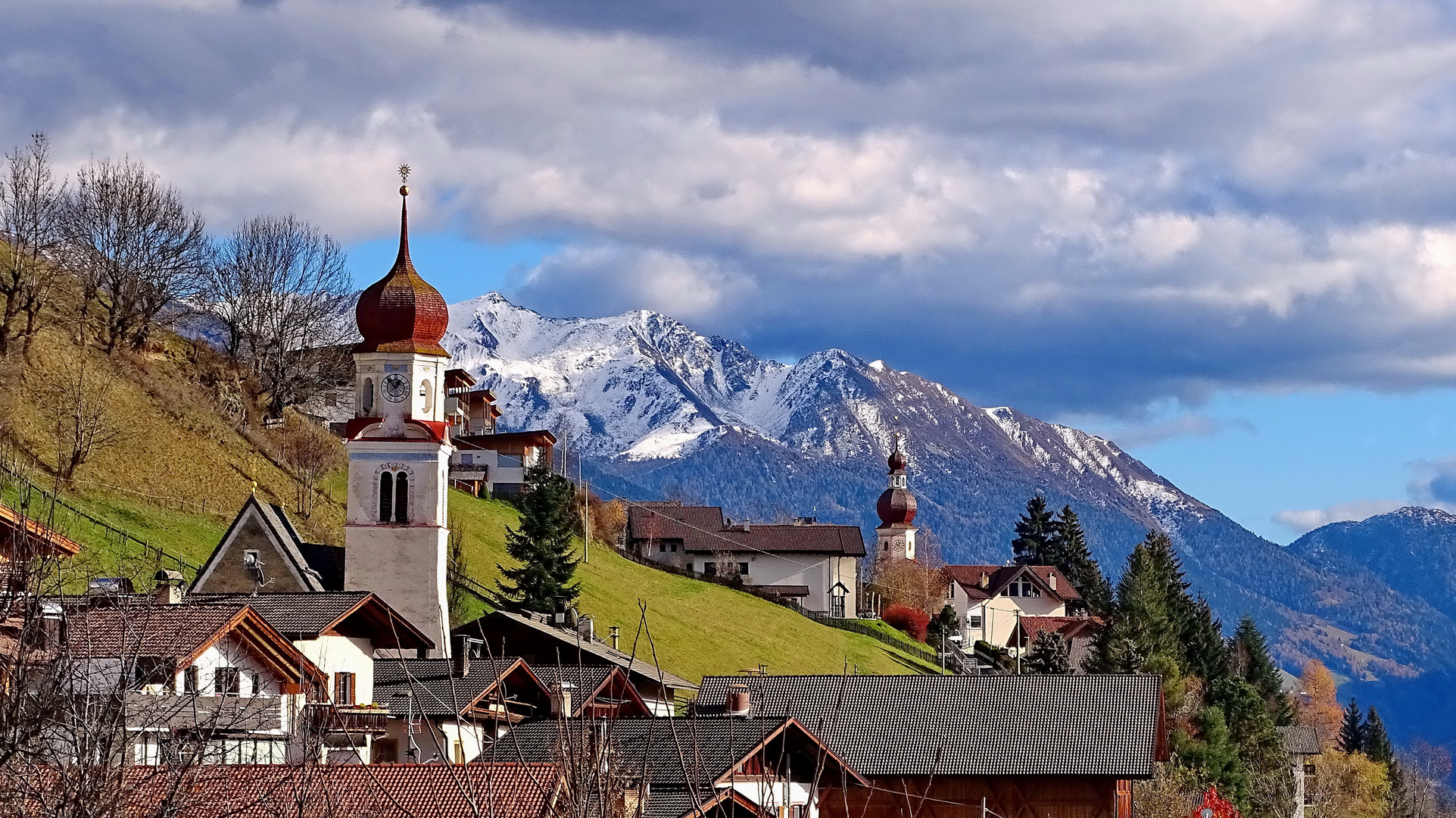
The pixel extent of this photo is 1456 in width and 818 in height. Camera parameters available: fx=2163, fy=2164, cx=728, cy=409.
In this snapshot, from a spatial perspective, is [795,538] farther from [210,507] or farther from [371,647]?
[371,647]

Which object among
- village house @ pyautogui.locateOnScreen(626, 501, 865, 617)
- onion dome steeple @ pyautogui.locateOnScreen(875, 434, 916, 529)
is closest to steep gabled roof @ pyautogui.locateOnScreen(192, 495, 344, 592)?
village house @ pyautogui.locateOnScreen(626, 501, 865, 617)

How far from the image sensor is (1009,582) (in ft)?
451

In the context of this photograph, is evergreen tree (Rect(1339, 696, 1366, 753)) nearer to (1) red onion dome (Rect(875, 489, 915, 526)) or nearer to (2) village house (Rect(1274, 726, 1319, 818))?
(2) village house (Rect(1274, 726, 1319, 818))

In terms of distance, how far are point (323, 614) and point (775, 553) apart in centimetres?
8209

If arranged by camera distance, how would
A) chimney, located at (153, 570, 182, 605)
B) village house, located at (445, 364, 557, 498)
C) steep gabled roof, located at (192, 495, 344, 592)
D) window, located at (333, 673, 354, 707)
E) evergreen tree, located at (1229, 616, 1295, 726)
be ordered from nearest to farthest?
chimney, located at (153, 570, 182, 605)
window, located at (333, 673, 354, 707)
steep gabled roof, located at (192, 495, 344, 592)
village house, located at (445, 364, 557, 498)
evergreen tree, located at (1229, 616, 1295, 726)

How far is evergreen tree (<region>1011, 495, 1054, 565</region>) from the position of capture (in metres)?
149

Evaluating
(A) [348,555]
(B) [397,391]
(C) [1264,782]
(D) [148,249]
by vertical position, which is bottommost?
(C) [1264,782]

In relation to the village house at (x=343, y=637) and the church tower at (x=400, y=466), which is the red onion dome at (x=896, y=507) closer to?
the church tower at (x=400, y=466)

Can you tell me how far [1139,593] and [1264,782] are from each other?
23.2 meters

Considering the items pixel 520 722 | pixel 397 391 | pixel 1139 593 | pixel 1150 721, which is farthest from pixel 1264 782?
pixel 520 722

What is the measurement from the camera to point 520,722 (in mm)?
48062

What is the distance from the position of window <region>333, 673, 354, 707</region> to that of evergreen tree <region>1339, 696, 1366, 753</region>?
9509cm

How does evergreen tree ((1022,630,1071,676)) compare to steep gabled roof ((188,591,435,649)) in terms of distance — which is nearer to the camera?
steep gabled roof ((188,591,435,649))

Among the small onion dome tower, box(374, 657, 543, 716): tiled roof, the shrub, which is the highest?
the small onion dome tower
